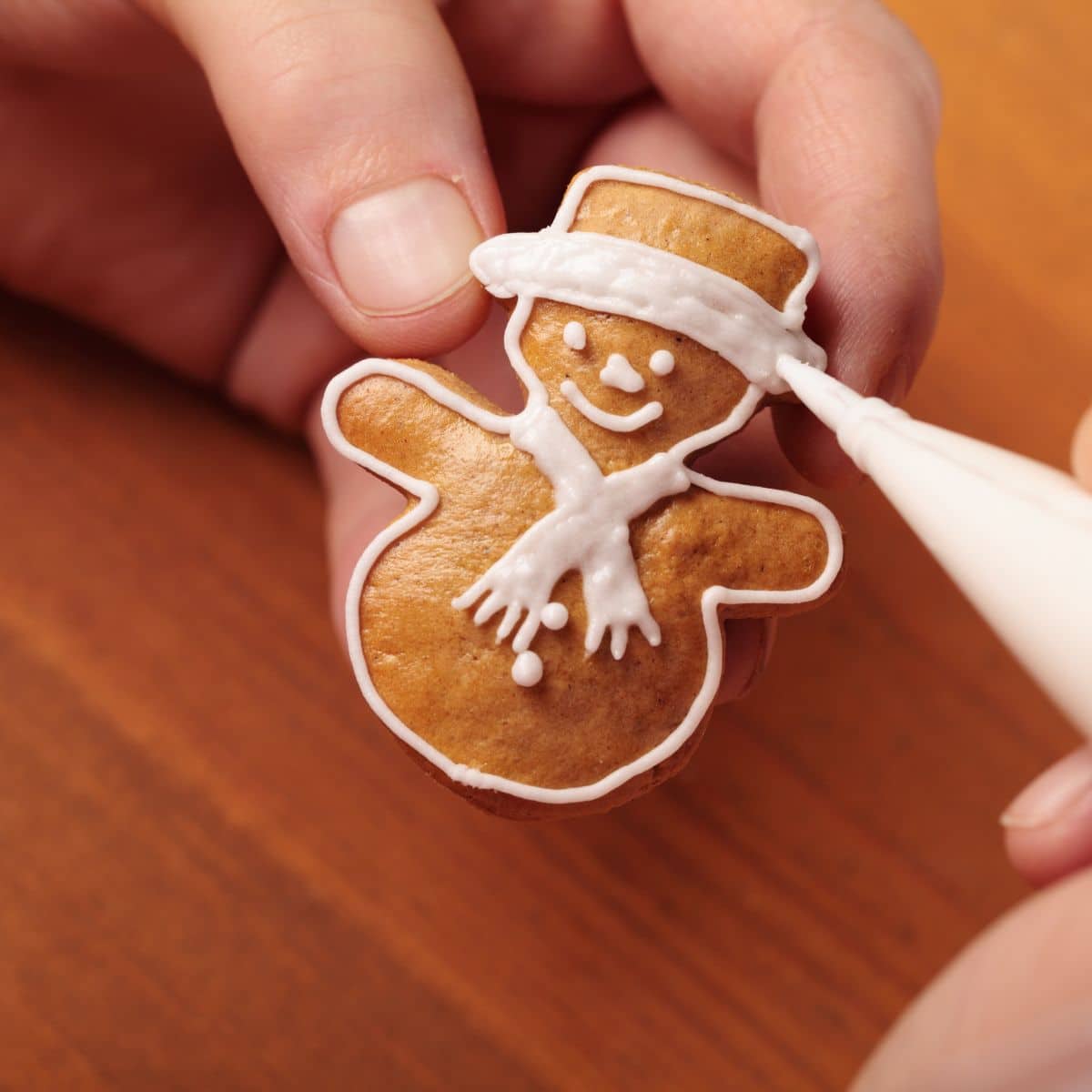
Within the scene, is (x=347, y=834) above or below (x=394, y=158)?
below

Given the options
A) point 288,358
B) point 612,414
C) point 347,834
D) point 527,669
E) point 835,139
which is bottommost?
point 347,834

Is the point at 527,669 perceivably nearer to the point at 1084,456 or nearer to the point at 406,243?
the point at 406,243

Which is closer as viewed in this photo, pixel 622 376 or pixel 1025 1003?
pixel 1025 1003

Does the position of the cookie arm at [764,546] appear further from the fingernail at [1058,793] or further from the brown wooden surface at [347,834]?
the brown wooden surface at [347,834]

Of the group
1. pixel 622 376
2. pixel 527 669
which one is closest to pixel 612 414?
pixel 622 376

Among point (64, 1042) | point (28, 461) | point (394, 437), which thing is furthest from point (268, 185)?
point (64, 1042)

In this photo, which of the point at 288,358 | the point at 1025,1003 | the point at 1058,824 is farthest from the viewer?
the point at 288,358
